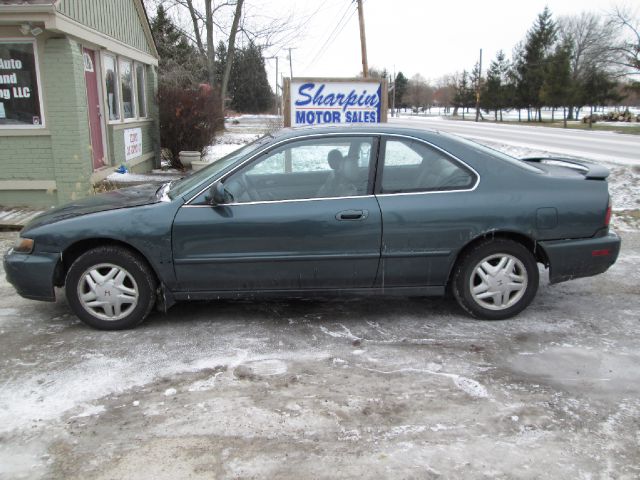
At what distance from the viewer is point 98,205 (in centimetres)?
431

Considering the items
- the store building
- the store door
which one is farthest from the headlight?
the store door

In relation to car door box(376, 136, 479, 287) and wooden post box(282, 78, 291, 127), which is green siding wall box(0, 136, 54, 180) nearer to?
wooden post box(282, 78, 291, 127)

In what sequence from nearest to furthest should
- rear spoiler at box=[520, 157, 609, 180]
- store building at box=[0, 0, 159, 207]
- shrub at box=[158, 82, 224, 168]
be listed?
rear spoiler at box=[520, 157, 609, 180] → store building at box=[0, 0, 159, 207] → shrub at box=[158, 82, 224, 168]

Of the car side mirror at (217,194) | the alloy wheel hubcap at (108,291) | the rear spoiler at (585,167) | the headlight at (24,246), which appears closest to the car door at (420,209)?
the rear spoiler at (585,167)

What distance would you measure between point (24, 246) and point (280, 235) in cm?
192

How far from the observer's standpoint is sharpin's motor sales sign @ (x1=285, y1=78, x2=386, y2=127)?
9531 millimetres

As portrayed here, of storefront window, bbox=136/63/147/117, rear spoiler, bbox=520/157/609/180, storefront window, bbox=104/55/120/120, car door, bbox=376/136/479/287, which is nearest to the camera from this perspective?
car door, bbox=376/136/479/287

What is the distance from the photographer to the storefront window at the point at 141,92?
1269 centimetres

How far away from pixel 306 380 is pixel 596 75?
→ 169 feet

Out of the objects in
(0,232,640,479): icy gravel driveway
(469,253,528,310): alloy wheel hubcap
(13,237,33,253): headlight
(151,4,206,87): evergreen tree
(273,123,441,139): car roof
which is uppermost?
A: (151,4,206,87): evergreen tree

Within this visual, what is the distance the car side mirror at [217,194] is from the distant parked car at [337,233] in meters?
0.01

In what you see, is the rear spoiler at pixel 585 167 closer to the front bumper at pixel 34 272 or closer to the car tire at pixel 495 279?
the car tire at pixel 495 279

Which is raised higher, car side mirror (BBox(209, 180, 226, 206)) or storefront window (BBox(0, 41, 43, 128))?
storefront window (BBox(0, 41, 43, 128))

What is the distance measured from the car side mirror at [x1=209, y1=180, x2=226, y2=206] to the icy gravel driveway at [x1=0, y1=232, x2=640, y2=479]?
0.97m
